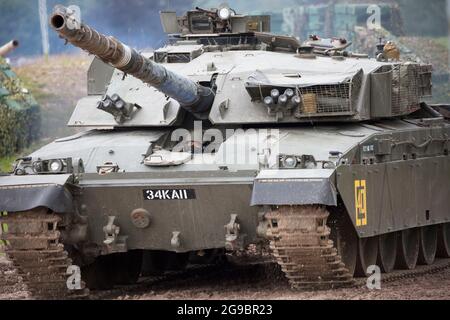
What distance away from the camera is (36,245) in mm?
19656

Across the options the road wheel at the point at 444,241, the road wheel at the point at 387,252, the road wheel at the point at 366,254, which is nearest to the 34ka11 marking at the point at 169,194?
the road wheel at the point at 366,254

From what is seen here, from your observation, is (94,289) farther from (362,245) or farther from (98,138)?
(362,245)

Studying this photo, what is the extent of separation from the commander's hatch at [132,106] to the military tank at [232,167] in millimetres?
34

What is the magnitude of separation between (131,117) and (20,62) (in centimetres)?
1448

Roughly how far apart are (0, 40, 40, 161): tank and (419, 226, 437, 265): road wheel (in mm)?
13550

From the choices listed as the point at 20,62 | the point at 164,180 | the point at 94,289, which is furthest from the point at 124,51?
the point at 20,62

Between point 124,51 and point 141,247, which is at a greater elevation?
point 124,51

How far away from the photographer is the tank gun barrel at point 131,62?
679 inches

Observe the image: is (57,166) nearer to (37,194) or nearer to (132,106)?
(37,194)

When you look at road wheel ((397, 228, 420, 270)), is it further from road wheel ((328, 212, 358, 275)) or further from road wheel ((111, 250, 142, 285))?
road wheel ((111, 250, 142, 285))

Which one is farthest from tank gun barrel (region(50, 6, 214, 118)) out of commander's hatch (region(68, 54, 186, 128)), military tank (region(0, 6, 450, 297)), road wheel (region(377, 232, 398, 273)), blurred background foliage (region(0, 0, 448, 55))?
blurred background foliage (region(0, 0, 448, 55))

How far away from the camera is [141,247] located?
806 inches

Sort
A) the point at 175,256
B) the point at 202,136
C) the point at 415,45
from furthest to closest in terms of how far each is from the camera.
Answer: the point at 415,45, the point at 175,256, the point at 202,136

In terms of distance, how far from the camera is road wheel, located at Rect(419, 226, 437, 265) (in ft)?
79.6
